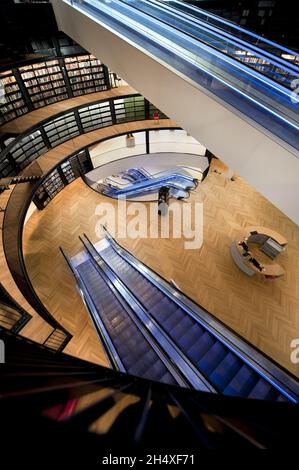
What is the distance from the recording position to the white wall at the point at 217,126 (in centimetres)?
261

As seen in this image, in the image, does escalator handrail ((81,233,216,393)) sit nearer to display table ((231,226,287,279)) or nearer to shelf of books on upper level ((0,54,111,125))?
display table ((231,226,287,279))

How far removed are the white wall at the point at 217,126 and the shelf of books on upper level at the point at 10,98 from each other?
4.38 m

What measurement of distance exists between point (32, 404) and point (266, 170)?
10.4ft

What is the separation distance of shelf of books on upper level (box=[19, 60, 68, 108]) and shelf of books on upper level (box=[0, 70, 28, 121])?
0.43 m

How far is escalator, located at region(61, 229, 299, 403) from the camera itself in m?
2.99

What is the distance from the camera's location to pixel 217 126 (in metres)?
3.16

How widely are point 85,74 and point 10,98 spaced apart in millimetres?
3531

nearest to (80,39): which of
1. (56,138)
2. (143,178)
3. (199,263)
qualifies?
(56,138)

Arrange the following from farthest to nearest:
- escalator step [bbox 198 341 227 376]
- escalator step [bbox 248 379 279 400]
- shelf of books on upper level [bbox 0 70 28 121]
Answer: shelf of books on upper level [bbox 0 70 28 121]
escalator step [bbox 198 341 227 376]
escalator step [bbox 248 379 279 400]

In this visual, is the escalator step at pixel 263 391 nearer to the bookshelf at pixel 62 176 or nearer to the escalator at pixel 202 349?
the escalator at pixel 202 349

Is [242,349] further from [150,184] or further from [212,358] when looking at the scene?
[150,184]

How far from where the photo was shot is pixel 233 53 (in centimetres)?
363

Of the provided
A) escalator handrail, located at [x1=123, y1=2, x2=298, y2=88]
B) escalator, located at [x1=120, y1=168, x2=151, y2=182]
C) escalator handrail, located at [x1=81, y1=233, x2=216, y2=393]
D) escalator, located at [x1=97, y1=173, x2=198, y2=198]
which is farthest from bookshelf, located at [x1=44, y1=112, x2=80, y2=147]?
escalator handrail, located at [x1=81, y1=233, x2=216, y2=393]

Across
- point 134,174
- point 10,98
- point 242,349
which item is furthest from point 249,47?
point 134,174
